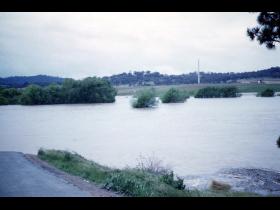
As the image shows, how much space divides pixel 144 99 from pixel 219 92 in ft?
53.5

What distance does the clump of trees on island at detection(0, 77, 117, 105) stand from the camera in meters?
46.5

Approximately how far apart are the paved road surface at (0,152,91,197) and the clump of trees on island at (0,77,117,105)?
3684 cm

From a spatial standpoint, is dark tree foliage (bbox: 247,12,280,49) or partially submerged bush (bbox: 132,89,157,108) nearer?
dark tree foliage (bbox: 247,12,280,49)

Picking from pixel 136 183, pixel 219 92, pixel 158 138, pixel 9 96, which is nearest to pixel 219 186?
pixel 136 183

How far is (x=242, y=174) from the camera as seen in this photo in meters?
14.7

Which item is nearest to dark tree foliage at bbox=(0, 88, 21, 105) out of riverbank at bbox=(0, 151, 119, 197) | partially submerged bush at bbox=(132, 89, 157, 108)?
partially submerged bush at bbox=(132, 89, 157, 108)

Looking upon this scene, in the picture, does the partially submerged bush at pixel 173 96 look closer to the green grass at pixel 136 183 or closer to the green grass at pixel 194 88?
the green grass at pixel 194 88

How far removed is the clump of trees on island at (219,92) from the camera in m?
58.2

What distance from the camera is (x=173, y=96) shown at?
54875 millimetres

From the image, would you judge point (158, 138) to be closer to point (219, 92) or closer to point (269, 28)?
point (269, 28)

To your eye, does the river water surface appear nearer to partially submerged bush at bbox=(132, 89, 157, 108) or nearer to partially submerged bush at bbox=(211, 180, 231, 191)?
partially submerged bush at bbox=(211, 180, 231, 191)

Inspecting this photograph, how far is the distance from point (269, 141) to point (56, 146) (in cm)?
1463
